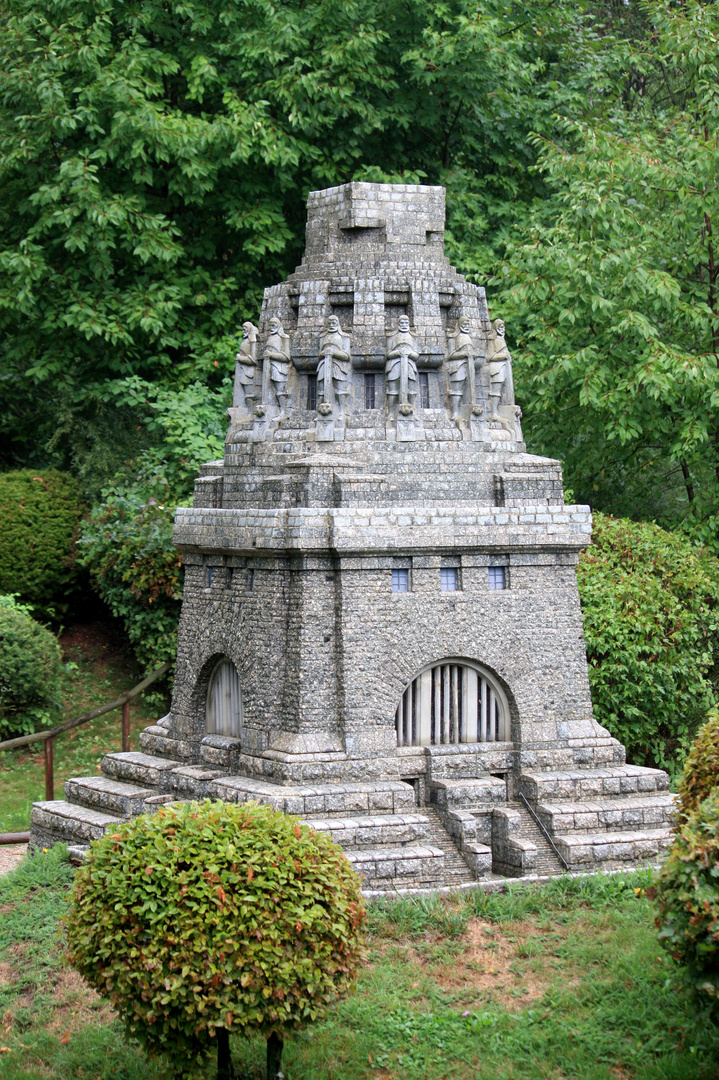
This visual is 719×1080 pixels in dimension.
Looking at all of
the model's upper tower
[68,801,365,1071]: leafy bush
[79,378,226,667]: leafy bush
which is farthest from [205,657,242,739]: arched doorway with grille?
[68,801,365,1071]: leafy bush

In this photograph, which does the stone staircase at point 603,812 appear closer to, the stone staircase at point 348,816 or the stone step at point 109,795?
the stone staircase at point 348,816

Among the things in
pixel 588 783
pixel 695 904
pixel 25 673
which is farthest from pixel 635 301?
pixel 695 904

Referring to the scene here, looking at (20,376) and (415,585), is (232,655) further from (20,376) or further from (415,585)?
(20,376)

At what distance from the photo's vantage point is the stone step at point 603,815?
535 inches

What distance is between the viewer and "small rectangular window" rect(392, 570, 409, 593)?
541 inches

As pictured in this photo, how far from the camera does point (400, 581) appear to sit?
543 inches

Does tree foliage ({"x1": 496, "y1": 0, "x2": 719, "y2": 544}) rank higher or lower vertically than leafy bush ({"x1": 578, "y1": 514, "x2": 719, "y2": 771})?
higher

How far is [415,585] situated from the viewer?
45.1 feet

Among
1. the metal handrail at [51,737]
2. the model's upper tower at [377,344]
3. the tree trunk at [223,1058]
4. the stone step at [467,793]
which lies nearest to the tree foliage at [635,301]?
the model's upper tower at [377,344]

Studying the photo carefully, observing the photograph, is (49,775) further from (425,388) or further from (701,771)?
(701,771)

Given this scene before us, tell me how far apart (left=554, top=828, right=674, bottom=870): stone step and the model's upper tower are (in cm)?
467

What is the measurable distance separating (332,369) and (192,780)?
5026mm

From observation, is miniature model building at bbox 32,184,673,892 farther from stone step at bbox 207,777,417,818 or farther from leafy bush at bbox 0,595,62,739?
leafy bush at bbox 0,595,62,739

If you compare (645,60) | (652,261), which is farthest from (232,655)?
(645,60)
